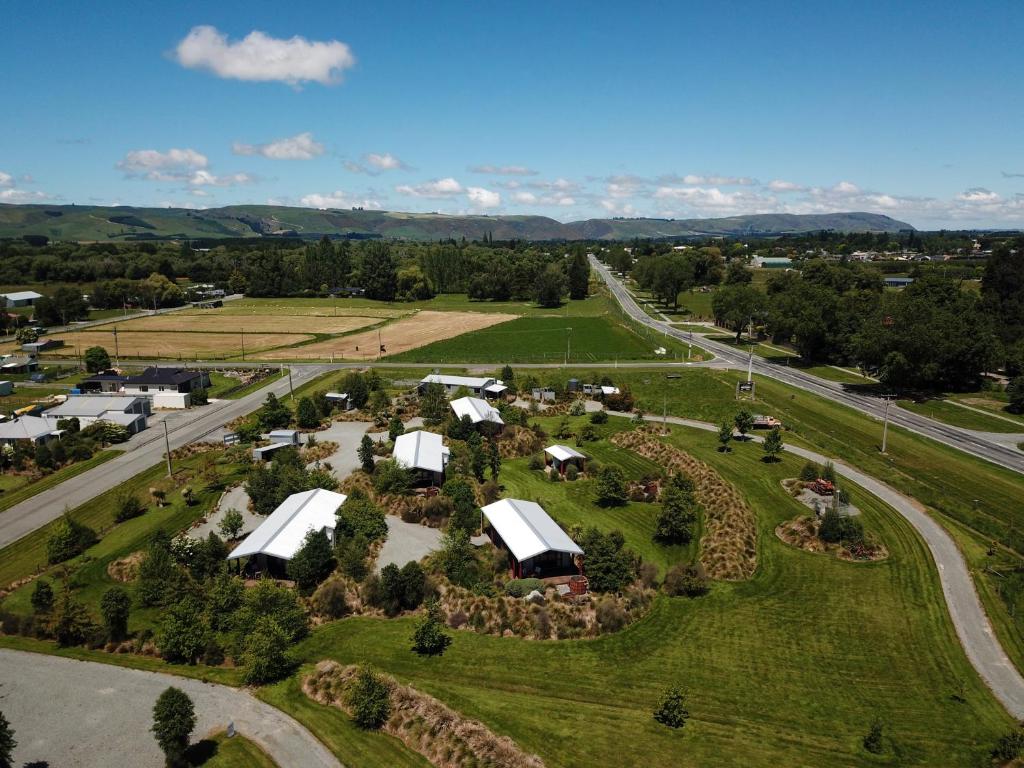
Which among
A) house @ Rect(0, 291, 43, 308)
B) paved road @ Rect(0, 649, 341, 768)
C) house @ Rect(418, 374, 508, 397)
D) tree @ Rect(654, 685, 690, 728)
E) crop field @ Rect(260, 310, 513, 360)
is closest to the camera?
paved road @ Rect(0, 649, 341, 768)

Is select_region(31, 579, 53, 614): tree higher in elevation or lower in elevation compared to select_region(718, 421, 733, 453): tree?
lower

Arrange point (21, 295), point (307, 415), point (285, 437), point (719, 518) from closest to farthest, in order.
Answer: point (719, 518) → point (285, 437) → point (307, 415) → point (21, 295)

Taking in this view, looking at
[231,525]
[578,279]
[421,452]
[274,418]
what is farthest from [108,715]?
[578,279]

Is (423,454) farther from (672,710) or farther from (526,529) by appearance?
(672,710)

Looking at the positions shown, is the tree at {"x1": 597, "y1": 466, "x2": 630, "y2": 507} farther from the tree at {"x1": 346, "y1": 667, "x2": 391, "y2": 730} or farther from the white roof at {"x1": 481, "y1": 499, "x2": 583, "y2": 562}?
the tree at {"x1": 346, "y1": 667, "x2": 391, "y2": 730}

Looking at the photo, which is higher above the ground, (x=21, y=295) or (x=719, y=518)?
(x=21, y=295)

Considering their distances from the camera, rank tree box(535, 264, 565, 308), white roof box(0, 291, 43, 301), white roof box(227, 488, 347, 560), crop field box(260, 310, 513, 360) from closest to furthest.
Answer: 1. white roof box(227, 488, 347, 560)
2. crop field box(260, 310, 513, 360)
3. white roof box(0, 291, 43, 301)
4. tree box(535, 264, 565, 308)

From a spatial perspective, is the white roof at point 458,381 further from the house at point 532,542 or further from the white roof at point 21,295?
the white roof at point 21,295

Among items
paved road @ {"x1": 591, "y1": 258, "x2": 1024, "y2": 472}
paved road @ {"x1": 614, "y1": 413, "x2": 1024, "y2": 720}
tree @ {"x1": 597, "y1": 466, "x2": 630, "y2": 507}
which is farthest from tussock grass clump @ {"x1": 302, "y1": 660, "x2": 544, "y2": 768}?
paved road @ {"x1": 591, "y1": 258, "x2": 1024, "y2": 472}
